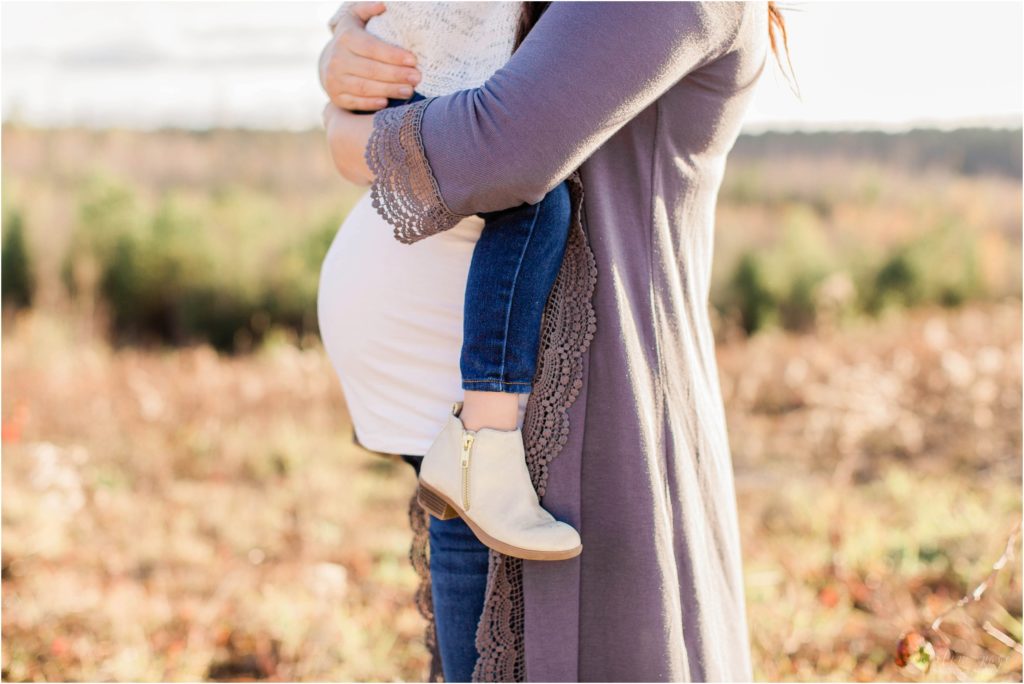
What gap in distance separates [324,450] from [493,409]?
13.4 ft

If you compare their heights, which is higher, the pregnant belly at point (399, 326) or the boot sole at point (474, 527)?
the pregnant belly at point (399, 326)

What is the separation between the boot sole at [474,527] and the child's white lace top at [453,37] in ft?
1.85

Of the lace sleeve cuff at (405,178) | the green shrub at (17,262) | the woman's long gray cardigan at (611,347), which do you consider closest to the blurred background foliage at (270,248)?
the green shrub at (17,262)

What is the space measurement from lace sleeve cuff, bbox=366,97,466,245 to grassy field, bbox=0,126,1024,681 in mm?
929

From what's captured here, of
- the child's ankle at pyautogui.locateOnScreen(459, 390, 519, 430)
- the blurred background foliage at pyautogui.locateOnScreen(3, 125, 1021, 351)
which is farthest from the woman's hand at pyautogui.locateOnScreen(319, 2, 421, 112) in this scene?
the blurred background foliage at pyautogui.locateOnScreen(3, 125, 1021, 351)

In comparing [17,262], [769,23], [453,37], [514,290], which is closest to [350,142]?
[453,37]

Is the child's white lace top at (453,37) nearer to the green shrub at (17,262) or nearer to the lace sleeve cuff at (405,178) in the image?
the lace sleeve cuff at (405,178)

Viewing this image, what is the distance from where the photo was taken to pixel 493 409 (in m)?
1.12

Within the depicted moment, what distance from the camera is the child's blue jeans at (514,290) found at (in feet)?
3.59

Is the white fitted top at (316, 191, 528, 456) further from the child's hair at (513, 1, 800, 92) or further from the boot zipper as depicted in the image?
the child's hair at (513, 1, 800, 92)

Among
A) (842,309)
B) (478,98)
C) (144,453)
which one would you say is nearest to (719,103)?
(478,98)

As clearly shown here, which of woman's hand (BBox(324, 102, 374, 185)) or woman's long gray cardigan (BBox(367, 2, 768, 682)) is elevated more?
woman's hand (BBox(324, 102, 374, 185))

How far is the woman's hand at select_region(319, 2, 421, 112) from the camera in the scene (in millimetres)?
1195

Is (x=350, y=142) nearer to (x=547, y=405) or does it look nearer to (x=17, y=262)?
(x=547, y=405)
